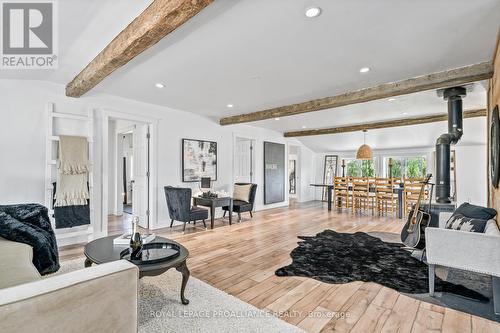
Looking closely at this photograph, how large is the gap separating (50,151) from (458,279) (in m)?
5.48

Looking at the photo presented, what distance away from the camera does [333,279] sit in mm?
2779

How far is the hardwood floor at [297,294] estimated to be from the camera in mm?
1993

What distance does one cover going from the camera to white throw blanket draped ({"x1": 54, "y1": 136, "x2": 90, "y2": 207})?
375 centimetres

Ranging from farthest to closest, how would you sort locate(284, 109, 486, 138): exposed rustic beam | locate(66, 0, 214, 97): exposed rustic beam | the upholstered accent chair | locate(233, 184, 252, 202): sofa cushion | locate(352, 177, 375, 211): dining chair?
locate(352, 177, 375, 211): dining chair
locate(233, 184, 252, 202): sofa cushion
the upholstered accent chair
locate(284, 109, 486, 138): exposed rustic beam
locate(66, 0, 214, 97): exposed rustic beam

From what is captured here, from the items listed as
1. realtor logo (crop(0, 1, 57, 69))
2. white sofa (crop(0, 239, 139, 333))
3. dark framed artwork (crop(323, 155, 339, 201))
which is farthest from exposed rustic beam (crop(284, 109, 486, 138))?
white sofa (crop(0, 239, 139, 333))

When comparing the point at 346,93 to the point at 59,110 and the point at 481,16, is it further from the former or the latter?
the point at 59,110

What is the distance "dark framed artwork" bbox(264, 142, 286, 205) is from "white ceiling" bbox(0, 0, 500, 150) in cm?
356

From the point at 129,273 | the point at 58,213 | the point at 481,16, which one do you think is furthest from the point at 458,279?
the point at 58,213

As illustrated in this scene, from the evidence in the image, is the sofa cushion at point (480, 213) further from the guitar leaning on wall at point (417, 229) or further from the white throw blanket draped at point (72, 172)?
the white throw blanket draped at point (72, 172)

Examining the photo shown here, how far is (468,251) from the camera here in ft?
7.22

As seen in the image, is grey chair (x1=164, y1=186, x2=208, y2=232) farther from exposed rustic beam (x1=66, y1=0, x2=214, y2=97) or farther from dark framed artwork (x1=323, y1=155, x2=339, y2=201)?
dark framed artwork (x1=323, y1=155, x2=339, y2=201)

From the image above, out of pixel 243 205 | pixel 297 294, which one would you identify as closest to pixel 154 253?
pixel 297 294

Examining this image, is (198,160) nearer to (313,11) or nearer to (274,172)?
(274,172)

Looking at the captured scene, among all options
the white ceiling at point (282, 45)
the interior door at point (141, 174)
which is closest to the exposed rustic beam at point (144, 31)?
the white ceiling at point (282, 45)
